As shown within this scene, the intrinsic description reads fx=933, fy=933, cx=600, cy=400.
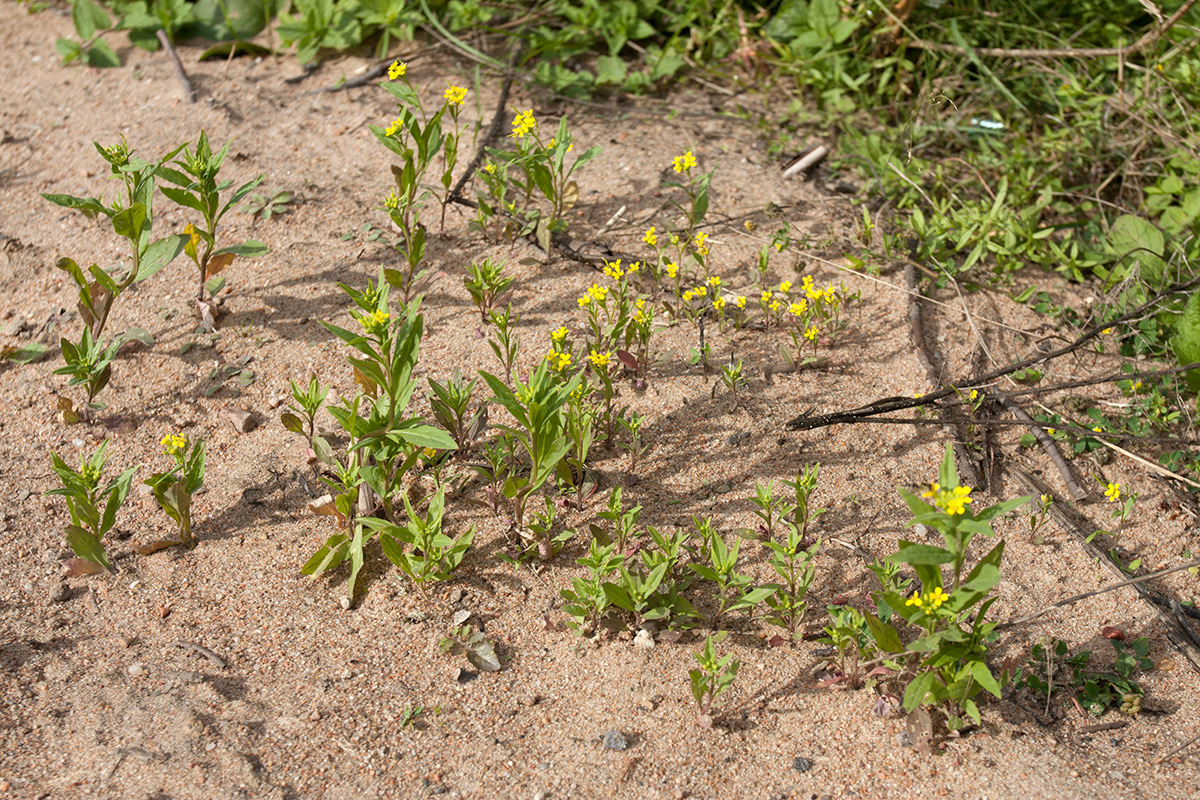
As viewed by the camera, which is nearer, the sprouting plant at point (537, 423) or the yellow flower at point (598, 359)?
the sprouting plant at point (537, 423)


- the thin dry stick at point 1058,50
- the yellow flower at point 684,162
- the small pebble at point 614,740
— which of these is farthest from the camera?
the thin dry stick at point 1058,50

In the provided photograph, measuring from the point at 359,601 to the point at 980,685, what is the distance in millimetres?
1726

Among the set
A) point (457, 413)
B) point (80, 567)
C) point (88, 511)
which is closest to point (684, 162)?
point (457, 413)

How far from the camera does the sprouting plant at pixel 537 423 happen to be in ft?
8.73

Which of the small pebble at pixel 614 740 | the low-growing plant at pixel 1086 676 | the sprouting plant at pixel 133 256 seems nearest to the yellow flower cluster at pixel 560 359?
the small pebble at pixel 614 740

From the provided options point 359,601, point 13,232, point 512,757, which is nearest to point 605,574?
point 512,757

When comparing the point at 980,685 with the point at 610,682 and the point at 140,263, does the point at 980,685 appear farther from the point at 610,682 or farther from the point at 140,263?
the point at 140,263

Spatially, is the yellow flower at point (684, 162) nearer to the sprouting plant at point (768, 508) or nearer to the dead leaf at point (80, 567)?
the sprouting plant at point (768, 508)

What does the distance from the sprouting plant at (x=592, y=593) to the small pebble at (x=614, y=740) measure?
12.5 inches

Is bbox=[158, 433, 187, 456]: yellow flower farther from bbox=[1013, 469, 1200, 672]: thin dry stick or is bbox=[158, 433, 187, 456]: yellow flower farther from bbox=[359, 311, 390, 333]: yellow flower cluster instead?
bbox=[1013, 469, 1200, 672]: thin dry stick

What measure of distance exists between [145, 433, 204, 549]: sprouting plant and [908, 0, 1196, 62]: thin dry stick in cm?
390

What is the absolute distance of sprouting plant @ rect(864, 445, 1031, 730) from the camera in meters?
2.21

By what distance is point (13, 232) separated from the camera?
396 centimetres

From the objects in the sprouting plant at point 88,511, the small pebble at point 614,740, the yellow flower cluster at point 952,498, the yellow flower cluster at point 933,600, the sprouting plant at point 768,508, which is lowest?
the small pebble at point 614,740
